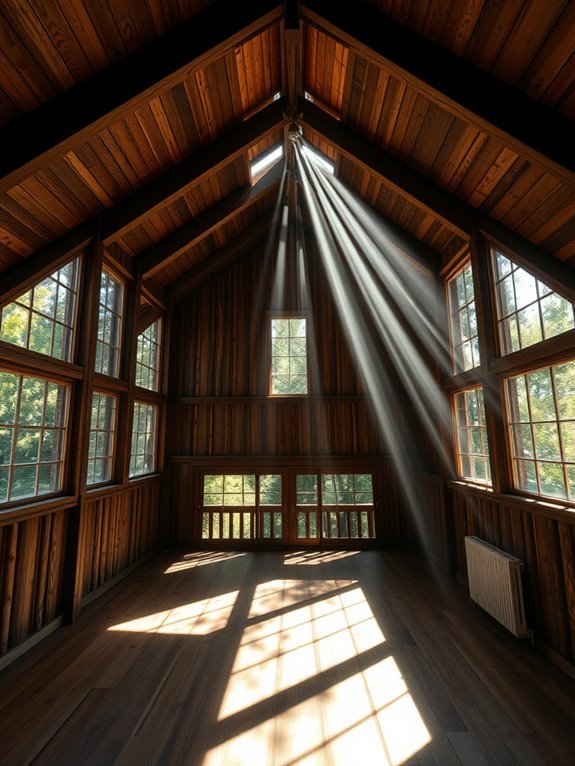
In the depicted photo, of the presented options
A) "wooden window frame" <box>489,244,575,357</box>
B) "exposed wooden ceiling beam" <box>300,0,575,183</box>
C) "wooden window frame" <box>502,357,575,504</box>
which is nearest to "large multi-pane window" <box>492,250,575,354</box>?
"wooden window frame" <box>489,244,575,357</box>

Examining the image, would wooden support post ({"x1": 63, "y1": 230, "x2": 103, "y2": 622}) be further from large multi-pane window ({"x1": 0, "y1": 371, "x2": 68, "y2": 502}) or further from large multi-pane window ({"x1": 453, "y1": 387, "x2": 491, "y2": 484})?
large multi-pane window ({"x1": 453, "y1": 387, "x2": 491, "y2": 484})

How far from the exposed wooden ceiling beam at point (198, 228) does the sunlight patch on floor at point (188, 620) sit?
12.4 ft

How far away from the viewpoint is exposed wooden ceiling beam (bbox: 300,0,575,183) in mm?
2406

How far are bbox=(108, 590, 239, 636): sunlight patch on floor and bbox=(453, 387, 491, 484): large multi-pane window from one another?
288cm

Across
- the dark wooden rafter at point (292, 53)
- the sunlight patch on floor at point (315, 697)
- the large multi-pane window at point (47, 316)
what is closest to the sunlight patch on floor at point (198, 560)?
the sunlight patch on floor at point (315, 697)

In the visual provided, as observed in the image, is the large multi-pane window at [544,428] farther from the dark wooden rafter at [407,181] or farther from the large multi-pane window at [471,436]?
the dark wooden rafter at [407,181]

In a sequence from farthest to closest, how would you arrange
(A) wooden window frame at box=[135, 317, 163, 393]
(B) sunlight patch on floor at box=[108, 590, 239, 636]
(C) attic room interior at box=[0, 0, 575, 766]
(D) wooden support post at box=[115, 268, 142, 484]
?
(A) wooden window frame at box=[135, 317, 163, 393], (D) wooden support post at box=[115, 268, 142, 484], (B) sunlight patch on floor at box=[108, 590, 239, 636], (C) attic room interior at box=[0, 0, 575, 766]

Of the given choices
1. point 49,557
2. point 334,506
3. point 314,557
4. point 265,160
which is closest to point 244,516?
point 314,557

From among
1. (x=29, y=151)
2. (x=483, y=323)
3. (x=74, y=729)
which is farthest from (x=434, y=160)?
(x=74, y=729)

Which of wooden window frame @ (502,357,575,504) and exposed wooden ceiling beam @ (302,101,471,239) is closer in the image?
wooden window frame @ (502,357,575,504)

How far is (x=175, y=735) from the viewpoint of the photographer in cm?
197

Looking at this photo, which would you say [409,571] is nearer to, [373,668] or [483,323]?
[373,668]

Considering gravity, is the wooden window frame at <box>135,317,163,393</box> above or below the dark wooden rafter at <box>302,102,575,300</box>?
below

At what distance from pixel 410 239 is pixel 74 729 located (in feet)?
18.0
